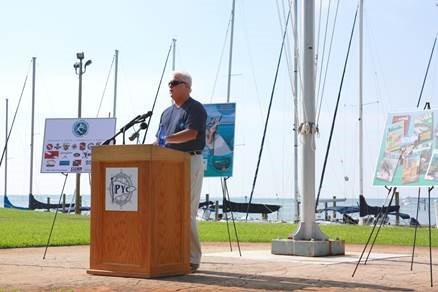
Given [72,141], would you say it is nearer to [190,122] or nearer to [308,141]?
[308,141]

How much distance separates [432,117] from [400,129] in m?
0.40

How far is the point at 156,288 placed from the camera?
22.7 ft

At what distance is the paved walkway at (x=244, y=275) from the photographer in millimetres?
7094

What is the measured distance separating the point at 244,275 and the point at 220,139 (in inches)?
194

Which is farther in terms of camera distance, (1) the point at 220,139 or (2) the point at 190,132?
(1) the point at 220,139

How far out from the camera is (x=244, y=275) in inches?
321

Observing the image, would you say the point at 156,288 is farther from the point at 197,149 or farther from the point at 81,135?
the point at 81,135

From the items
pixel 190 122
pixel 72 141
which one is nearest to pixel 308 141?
pixel 190 122

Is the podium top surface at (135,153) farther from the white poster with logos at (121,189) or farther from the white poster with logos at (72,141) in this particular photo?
the white poster with logos at (72,141)

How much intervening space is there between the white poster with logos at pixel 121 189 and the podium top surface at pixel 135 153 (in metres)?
0.12

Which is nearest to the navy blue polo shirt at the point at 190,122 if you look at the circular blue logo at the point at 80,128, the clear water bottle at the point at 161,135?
the clear water bottle at the point at 161,135

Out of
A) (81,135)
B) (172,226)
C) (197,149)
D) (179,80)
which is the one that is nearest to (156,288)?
(172,226)

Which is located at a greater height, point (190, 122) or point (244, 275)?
point (190, 122)

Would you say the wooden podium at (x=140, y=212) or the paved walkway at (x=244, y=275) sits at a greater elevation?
the wooden podium at (x=140, y=212)
